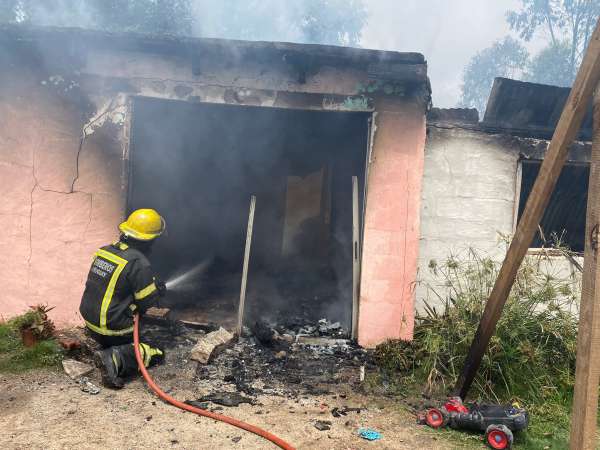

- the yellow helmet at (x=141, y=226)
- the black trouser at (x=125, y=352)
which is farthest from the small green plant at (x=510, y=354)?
the yellow helmet at (x=141, y=226)

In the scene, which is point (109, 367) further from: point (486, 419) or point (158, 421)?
point (486, 419)

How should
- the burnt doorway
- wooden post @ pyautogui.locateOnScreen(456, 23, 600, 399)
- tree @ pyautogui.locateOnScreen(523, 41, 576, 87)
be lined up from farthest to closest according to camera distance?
tree @ pyautogui.locateOnScreen(523, 41, 576, 87)
the burnt doorway
wooden post @ pyautogui.locateOnScreen(456, 23, 600, 399)

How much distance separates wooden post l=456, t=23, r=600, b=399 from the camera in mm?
2664

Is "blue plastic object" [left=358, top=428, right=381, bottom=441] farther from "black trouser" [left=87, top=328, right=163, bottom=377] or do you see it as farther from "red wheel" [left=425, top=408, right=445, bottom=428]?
"black trouser" [left=87, top=328, right=163, bottom=377]

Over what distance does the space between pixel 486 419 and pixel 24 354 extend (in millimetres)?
4600

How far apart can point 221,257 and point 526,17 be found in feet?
96.1

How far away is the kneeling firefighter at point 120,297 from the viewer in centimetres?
425

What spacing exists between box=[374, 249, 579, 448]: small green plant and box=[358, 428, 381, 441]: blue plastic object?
37.6 inches

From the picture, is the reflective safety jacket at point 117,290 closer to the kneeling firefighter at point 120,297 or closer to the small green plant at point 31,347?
the kneeling firefighter at point 120,297

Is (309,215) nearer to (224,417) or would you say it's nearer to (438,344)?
(438,344)

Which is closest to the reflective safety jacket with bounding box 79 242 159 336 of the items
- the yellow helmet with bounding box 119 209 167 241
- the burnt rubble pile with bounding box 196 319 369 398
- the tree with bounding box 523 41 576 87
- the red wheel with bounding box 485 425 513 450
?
the yellow helmet with bounding box 119 209 167 241

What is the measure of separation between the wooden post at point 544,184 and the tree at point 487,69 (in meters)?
42.6

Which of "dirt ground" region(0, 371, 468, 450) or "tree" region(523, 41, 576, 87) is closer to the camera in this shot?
"dirt ground" region(0, 371, 468, 450)

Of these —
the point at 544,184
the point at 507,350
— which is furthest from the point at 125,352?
the point at 544,184
